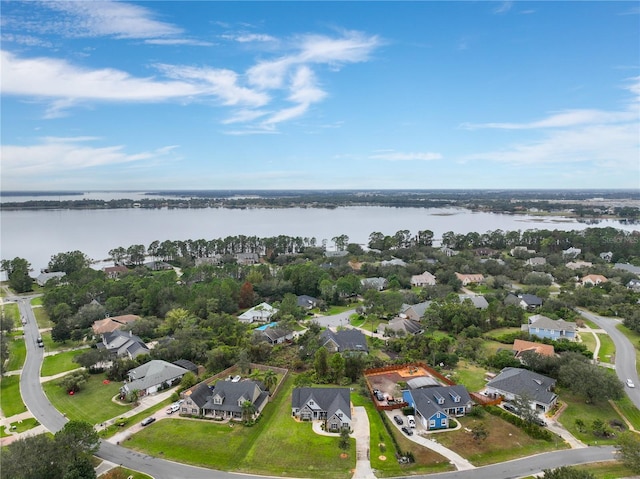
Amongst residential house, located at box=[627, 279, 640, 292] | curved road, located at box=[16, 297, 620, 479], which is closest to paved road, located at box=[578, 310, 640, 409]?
curved road, located at box=[16, 297, 620, 479]

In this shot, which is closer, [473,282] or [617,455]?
[617,455]

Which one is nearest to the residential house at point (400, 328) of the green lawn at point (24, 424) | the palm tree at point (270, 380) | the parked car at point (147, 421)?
the palm tree at point (270, 380)

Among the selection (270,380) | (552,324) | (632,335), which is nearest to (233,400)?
(270,380)

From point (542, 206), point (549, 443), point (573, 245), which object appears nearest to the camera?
point (549, 443)

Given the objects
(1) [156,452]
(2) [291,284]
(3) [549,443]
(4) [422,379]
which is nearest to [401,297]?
(2) [291,284]

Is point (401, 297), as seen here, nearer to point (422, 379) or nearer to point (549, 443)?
point (422, 379)

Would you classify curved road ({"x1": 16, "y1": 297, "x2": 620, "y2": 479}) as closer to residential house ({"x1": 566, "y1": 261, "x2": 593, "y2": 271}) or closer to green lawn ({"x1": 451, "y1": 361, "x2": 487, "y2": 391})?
green lawn ({"x1": 451, "y1": 361, "x2": 487, "y2": 391})

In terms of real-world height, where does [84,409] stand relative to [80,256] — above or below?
below

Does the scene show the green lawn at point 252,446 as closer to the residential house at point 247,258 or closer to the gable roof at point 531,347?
the gable roof at point 531,347
